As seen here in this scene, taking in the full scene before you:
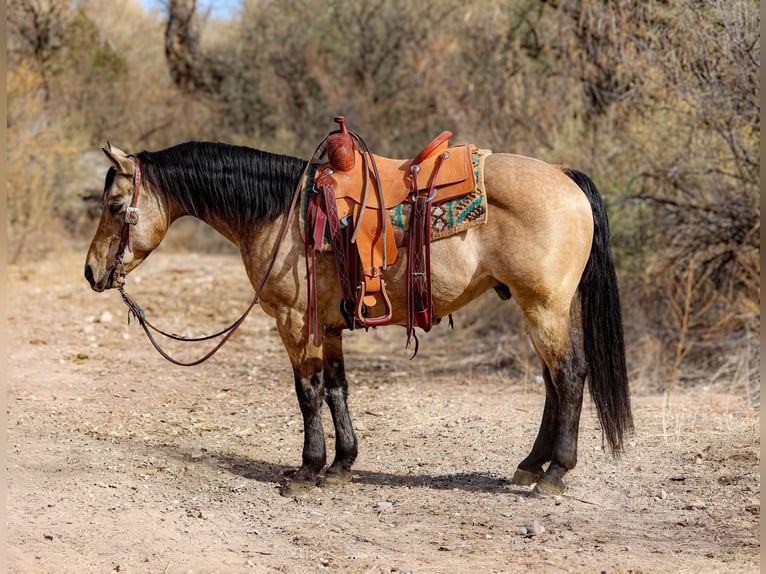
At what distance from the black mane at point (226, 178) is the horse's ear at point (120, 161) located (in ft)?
0.28

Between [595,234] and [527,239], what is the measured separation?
48 centimetres

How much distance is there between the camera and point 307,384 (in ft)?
15.9

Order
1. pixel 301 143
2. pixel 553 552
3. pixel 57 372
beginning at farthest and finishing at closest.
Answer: pixel 301 143, pixel 57 372, pixel 553 552

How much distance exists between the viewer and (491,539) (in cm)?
417

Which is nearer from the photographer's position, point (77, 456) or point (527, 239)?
point (527, 239)

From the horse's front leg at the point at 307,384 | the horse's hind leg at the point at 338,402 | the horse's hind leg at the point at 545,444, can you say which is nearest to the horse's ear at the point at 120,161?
the horse's front leg at the point at 307,384

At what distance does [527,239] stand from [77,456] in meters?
3.07

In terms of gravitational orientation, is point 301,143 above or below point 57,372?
above

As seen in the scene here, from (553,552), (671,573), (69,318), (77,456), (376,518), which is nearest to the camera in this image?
(671,573)

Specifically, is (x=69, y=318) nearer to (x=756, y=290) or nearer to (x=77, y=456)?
(x=77, y=456)

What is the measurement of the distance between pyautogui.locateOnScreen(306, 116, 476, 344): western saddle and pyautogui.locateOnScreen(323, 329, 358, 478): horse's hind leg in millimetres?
286

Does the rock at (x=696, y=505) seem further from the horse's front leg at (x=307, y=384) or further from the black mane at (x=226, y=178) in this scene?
the black mane at (x=226, y=178)

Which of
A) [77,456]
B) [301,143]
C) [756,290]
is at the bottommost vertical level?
[77,456]

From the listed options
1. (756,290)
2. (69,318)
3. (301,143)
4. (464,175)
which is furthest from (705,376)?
(301,143)
